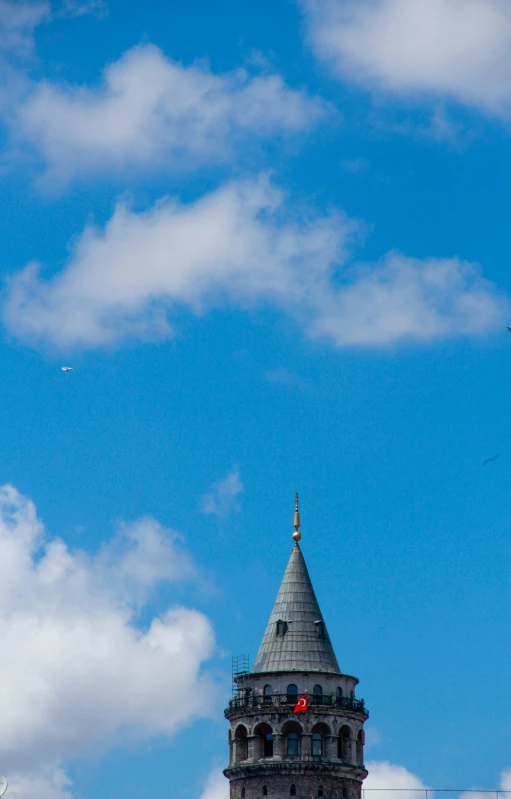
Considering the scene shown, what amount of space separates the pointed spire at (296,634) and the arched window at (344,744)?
14.9ft

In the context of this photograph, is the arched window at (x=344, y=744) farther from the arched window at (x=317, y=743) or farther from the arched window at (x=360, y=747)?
the arched window at (x=317, y=743)

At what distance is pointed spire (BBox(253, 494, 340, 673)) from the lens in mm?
144000

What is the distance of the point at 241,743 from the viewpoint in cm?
14400

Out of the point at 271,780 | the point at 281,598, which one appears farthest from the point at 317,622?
the point at 271,780

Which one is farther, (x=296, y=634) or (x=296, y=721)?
(x=296, y=634)

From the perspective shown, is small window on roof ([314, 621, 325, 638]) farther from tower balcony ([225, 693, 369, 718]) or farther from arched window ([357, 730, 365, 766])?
arched window ([357, 730, 365, 766])

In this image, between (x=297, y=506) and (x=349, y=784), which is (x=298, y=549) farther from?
(x=349, y=784)

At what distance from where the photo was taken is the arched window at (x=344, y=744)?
5625 inches

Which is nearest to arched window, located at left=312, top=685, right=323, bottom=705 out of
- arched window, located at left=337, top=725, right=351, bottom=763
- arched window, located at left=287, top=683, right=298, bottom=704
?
arched window, located at left=287, top=683, right=298, bottom=704

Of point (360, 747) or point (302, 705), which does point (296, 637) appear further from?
Answer: point (360, 747)

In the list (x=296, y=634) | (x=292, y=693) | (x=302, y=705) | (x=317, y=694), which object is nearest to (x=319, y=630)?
(x=296, y=634)

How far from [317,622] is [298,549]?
6.98 meters

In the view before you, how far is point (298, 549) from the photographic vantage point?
150625mm

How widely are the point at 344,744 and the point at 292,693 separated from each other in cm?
554
